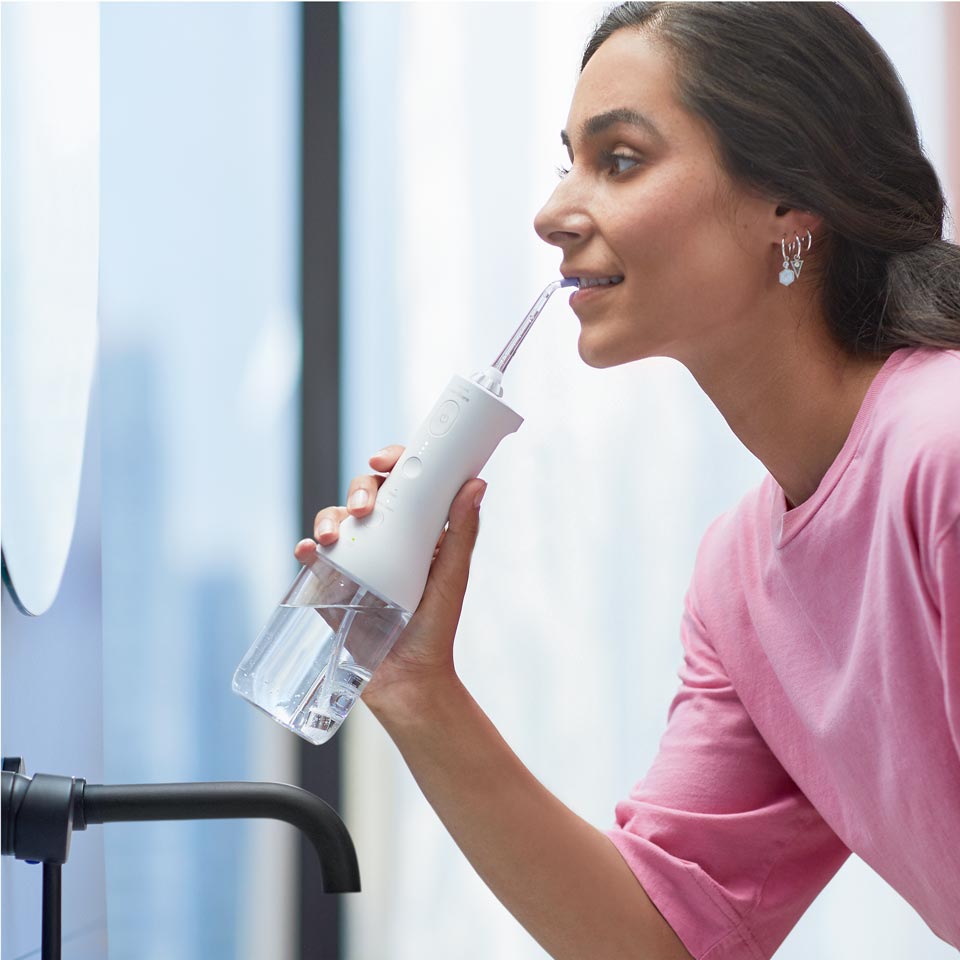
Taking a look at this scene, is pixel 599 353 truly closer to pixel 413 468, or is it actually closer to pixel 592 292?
pixel 592 292

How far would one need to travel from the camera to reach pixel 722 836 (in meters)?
0.85

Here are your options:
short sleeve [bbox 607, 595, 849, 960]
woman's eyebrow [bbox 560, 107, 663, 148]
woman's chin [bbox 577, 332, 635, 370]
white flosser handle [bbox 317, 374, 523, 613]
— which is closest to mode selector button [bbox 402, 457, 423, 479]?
white flosser handle [bbox 317, 374, 523, 613]

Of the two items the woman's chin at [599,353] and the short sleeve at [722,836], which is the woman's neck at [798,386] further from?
the short sleeve at [722,836]

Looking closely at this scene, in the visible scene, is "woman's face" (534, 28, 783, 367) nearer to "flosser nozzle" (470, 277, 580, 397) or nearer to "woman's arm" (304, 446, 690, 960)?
"flosser nozzle" (470, 277, 580, 397)

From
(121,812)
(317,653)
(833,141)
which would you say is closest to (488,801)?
(317,653)

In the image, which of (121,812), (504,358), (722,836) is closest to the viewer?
(121,812)

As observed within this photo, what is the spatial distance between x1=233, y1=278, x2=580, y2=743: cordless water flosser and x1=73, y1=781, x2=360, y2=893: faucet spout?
0.10m

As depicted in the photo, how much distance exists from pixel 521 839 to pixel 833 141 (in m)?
0.53

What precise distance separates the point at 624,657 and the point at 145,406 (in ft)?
1.85

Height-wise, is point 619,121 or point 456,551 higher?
point 619,121

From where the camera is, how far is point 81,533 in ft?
2.79

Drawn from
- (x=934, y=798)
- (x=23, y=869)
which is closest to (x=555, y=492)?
(x=934, y=798)

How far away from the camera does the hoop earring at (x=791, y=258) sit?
0.73 m

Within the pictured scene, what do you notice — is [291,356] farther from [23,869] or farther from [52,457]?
[23,869]
